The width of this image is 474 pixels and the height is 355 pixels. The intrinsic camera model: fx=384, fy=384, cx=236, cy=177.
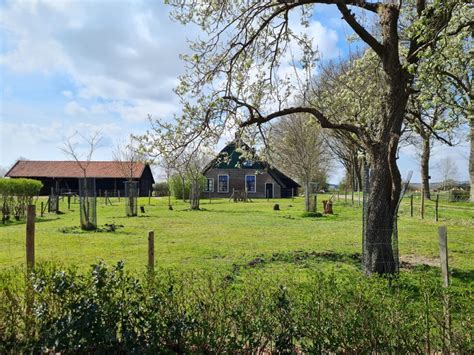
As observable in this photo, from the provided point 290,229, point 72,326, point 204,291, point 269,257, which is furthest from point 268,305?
point 290,229

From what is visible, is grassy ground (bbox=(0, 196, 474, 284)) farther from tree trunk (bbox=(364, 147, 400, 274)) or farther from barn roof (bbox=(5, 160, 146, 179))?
barn roof (bbox=(5, 160, 146, 179))

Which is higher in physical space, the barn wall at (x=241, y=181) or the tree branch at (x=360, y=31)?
the tree branch at (x=360, y=31)

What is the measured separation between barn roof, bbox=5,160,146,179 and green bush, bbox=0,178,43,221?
27655 mm

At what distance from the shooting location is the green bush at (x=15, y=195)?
2005cm

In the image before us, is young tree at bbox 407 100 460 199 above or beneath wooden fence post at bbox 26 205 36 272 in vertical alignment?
above

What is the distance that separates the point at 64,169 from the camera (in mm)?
51750

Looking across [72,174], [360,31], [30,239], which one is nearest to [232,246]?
[360,31]

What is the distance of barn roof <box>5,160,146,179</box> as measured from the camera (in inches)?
1980

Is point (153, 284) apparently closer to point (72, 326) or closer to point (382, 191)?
point (72, 326)

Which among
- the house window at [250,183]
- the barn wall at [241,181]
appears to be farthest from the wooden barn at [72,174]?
the house window at [250,183]

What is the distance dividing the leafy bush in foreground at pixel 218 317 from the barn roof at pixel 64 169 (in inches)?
1841

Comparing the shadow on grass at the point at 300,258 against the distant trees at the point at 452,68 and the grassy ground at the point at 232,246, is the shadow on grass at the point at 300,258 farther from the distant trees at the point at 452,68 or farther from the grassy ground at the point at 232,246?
the distant trees at the point at 452,68

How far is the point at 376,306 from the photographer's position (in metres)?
3.41

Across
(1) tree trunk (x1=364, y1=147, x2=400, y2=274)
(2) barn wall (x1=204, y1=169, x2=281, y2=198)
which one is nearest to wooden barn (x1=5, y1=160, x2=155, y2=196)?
(2) barn wall (x1=204, y1=169, x2=281, y2=198)
